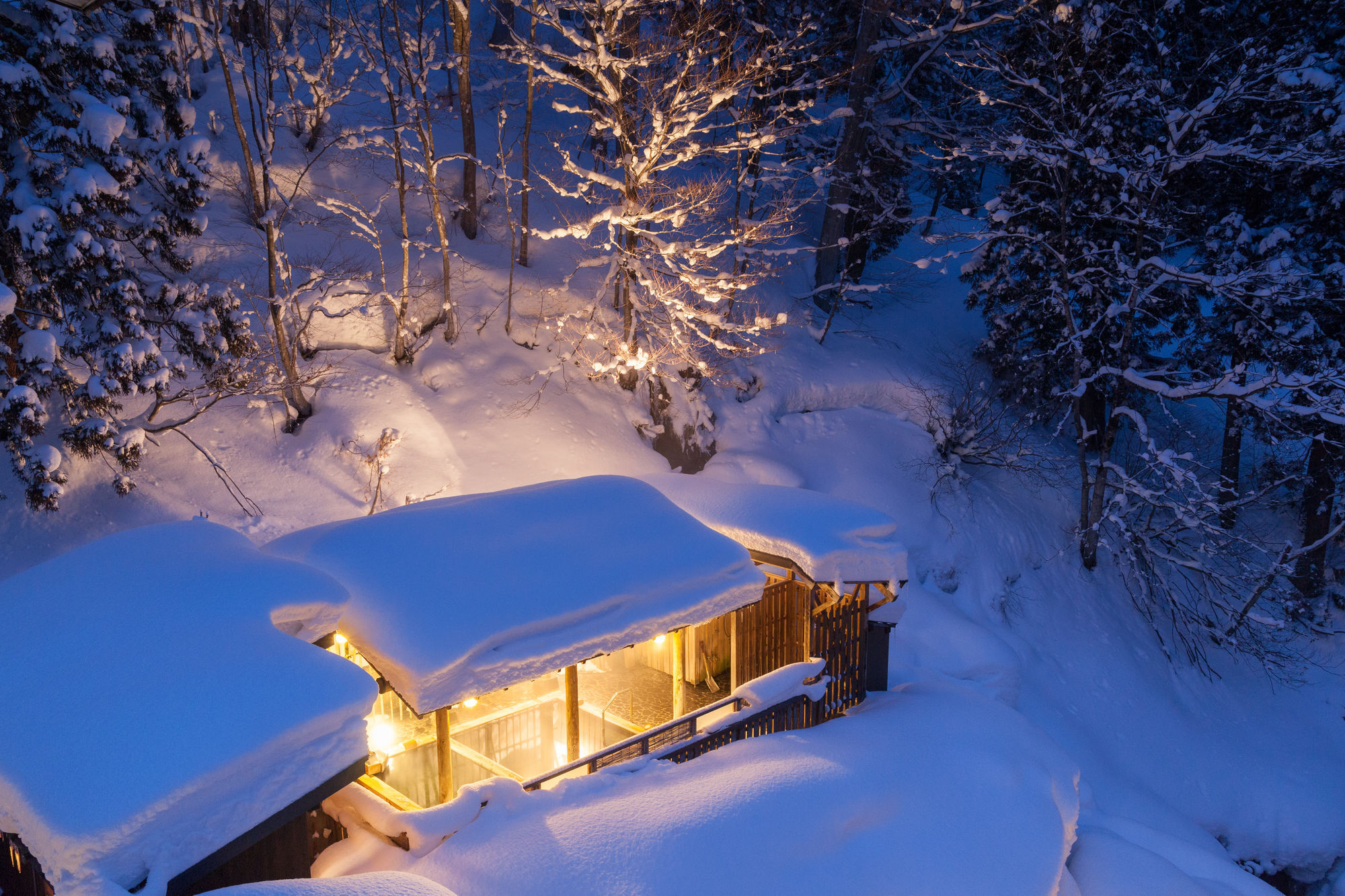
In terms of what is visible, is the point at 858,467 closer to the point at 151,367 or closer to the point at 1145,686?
the point at 1145,686

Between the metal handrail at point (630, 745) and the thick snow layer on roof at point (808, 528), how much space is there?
1836mm

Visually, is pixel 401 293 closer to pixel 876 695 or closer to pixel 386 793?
pixel 386 793

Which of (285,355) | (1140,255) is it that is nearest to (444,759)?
(285,355)

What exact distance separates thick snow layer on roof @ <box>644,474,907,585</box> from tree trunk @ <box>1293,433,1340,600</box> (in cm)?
1170

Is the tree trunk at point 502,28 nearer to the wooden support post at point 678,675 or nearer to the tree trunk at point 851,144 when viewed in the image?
the tree trunk at point 851,144

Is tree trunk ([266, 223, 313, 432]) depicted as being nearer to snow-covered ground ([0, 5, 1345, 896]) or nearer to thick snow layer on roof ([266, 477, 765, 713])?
snow-covered ground ([0, 5, 1345, 896])

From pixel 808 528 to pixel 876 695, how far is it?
8.11 feet

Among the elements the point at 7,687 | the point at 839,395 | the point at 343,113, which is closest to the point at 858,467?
the point at 839,395

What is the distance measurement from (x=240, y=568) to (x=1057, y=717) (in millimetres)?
12209

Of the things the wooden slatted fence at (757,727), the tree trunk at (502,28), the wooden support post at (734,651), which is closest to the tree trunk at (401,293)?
the wooden support post at (734,651)

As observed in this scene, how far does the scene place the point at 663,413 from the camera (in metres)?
16.5

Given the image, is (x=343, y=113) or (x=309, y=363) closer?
(x=309, y=363)

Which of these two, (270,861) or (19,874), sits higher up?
(270,861)

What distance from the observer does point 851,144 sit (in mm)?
19344
